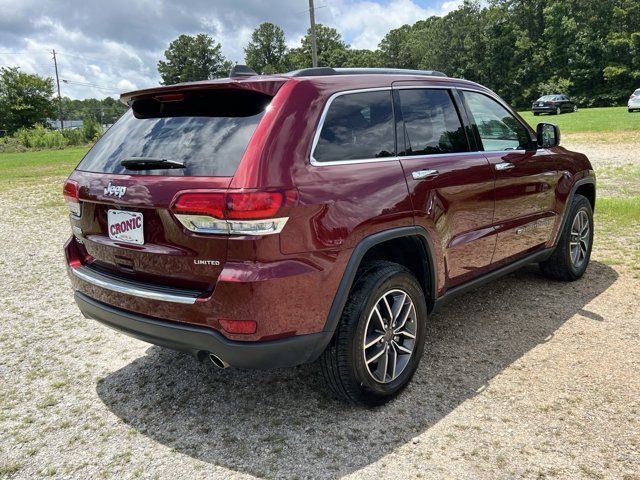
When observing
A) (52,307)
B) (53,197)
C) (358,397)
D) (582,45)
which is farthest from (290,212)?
(582,45)

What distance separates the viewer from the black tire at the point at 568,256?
477 cm

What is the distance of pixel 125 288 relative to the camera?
274 centimetres

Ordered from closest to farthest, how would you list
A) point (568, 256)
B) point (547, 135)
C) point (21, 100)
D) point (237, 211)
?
point (237, 211), point (547, 135), point (568, 256), point (21, 100)

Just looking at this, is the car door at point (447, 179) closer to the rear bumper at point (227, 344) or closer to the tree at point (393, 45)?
the rear bumper at point (227, 344)

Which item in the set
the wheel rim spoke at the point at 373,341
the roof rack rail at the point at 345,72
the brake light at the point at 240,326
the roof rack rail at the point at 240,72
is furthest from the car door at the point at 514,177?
the brake light at the point at 240,326

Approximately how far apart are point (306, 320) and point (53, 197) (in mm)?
11757

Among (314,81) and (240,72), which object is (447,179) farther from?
(240,72)

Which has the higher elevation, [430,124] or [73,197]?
[430,124]

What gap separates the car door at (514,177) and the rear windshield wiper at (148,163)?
220 centimetres

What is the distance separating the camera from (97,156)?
10.2 ft

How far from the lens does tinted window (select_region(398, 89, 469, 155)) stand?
321 cm

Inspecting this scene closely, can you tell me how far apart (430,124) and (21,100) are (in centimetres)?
6957

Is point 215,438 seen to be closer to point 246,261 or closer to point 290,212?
point 246,261

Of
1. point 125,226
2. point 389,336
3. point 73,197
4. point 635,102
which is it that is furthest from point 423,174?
point 635,102
